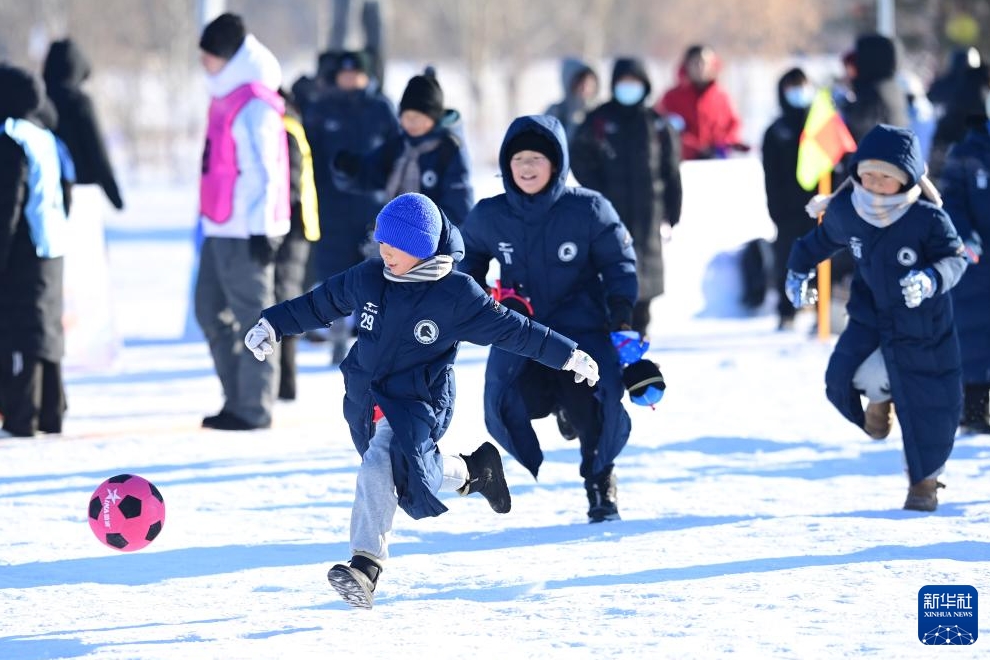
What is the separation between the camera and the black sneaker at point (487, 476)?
22.4 ft

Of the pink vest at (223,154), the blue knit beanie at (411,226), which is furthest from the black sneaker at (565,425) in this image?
the pink vest at (223,154)

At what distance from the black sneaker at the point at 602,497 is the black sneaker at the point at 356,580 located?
5.46 ft

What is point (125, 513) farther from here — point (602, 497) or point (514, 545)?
point (602, 497)

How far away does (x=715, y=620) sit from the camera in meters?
5.86

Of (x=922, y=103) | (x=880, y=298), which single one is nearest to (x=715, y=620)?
(x=880, y=298)

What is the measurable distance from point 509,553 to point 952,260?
208 centimetres

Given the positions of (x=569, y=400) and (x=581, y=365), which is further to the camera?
(x=569, y=400)

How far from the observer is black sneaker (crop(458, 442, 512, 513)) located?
6832mm

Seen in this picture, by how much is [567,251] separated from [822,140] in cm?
548

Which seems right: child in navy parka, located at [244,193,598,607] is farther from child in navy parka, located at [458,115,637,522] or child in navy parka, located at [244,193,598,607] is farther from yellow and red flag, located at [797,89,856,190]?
yellow and red flag, located at [797,89,856,190]

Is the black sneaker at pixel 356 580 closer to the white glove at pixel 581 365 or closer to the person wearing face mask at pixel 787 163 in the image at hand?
the white glove at pixel 581 365

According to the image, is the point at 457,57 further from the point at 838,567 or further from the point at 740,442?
the point at 838,567

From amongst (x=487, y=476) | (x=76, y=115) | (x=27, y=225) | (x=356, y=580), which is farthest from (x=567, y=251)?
(x=76, y=115)

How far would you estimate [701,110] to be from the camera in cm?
1485
